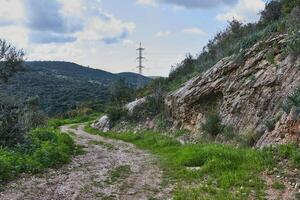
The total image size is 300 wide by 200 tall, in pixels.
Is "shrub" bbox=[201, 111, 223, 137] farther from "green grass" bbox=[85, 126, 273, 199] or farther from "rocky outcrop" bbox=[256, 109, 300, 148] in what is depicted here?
"rocky outcrop" bbox=[256, 109, 300, 148]

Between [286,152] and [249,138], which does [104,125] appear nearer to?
[249,138]

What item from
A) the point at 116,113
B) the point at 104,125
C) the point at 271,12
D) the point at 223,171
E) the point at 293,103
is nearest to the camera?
the point at 223,171

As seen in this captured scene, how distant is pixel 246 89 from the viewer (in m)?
22.5

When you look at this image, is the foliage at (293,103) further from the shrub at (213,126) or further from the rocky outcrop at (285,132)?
the shrub at (213,126)

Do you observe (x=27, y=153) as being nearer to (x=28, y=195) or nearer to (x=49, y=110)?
(x=28, y=195)

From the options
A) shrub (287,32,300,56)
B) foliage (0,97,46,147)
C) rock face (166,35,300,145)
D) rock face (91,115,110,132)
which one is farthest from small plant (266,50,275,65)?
rock face (91,115,110,132)

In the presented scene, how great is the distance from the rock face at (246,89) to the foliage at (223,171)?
1.89m

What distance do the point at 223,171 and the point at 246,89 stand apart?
8.82 m

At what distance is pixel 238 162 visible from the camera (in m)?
15.1

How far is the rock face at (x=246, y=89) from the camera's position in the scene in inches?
764

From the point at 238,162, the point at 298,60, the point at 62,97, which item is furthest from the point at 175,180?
the point at 62,97

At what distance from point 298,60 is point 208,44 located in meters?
25.0

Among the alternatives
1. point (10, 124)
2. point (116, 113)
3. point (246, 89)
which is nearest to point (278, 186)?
point (246, 89)

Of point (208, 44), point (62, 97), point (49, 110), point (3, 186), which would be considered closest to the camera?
point (3, 186)
